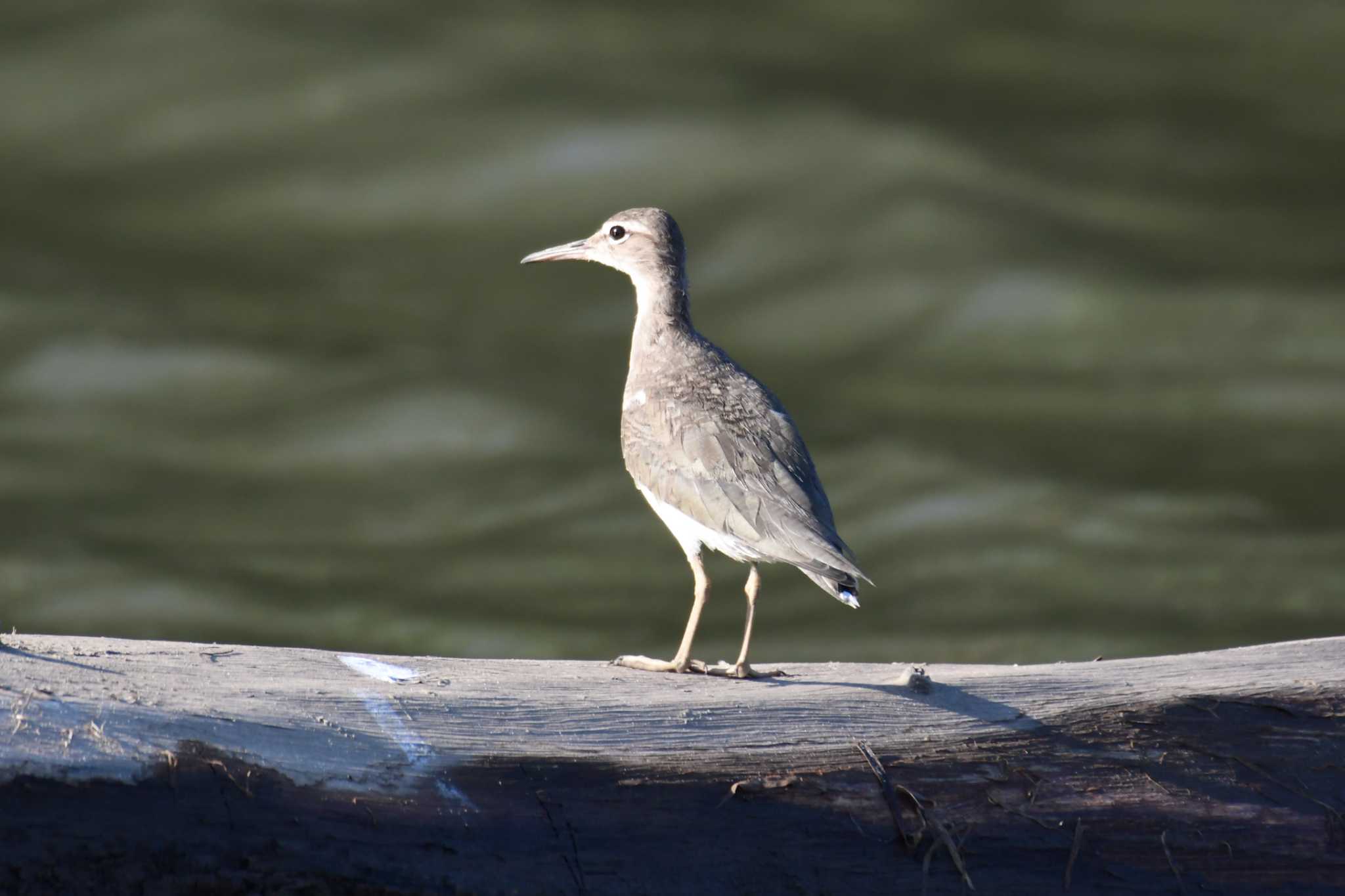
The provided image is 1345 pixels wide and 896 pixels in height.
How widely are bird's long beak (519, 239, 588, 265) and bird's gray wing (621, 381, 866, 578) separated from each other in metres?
1.27

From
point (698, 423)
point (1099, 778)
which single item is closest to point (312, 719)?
point (1099, 778)

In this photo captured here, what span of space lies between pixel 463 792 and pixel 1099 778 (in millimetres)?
1513

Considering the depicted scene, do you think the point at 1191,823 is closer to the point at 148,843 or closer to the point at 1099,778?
the point at 1099,778

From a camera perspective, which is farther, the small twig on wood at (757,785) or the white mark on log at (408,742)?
the small twig on wood at (757,785)

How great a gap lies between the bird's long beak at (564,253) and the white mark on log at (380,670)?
300 cm

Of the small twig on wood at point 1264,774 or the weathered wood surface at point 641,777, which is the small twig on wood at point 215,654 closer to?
the weathered wood surface at point 641,777

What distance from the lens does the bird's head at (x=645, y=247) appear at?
5980 millimetres

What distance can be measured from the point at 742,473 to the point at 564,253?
82.8 inches

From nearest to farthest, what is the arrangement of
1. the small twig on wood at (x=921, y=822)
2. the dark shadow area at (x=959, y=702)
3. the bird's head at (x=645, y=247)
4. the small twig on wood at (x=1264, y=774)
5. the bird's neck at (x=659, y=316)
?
the small twig on wood at (x=921, y=822)
the small twig on wood at (x=1264, y=774)
the dark shadow area at (x=959, y=702)
the bird's neck at (x=659, y=316)
the bird's head at (x=645, y=247)

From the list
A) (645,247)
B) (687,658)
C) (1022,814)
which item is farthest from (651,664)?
(645,247)

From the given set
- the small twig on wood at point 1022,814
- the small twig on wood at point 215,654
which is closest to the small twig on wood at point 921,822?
the small twig on wood at point 1022,814

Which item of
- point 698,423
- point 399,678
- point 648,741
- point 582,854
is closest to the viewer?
point 582,854

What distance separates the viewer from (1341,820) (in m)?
3.41

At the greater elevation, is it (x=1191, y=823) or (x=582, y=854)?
(x=1191, y=823)
